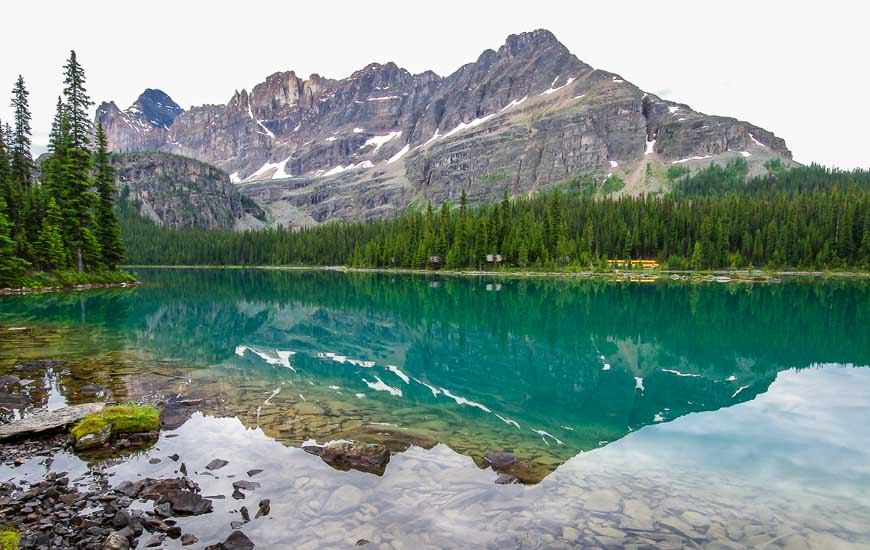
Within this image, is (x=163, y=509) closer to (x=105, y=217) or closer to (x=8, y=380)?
(x=8, y=380)

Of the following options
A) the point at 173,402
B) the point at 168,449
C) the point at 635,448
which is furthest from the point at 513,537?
the point at 173,402

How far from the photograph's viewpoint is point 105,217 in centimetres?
6594

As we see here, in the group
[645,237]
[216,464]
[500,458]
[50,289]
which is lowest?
[500,458]

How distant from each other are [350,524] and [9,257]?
61.9 m

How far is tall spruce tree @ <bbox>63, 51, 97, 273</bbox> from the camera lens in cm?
5862

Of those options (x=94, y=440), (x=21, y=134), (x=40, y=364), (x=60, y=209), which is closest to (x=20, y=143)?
(x=21, y=134)

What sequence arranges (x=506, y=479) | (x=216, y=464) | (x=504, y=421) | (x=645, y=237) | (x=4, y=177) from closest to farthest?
(x=506, y=479) → (x=216, y=464) → (x=504, y=421) → (x=4, y=177) → (x=645, y=237)

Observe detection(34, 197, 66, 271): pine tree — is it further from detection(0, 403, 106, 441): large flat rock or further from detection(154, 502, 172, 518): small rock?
detection(154, 502, 172, 518): small rock

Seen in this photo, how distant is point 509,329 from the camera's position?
116 feet

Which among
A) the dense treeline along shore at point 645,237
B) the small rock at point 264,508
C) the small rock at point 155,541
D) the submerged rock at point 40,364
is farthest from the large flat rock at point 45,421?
the dense treeline along shore at point 645,237

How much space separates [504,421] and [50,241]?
205 feet

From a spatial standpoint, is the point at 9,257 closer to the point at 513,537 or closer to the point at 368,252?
the point at 513,537

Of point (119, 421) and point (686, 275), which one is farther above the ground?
point (686, 275)

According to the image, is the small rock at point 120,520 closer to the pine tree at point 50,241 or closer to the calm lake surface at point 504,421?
the calm lake surface at point 504,421
